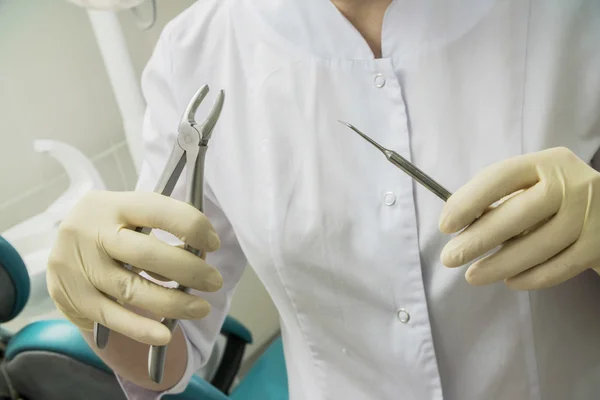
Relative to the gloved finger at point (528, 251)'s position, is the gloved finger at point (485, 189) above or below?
above

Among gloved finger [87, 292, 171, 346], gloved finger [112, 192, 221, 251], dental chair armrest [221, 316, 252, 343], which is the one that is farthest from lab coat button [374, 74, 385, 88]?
dental chair armrest [221, 316, 252, 343]

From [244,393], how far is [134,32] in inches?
33.6

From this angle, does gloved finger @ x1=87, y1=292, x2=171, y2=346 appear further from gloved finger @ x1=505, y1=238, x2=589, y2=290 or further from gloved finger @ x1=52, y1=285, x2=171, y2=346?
gloved finger @ x1=505, y1=238, x2=589, y2=290

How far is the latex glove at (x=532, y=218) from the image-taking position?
0.51 meters

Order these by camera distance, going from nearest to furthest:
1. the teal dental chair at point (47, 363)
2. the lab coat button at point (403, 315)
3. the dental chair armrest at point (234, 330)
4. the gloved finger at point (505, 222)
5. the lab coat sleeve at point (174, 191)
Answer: the gloved finger at point (505, 222), the lab coat button at point (403, 315), the lab coat sleeve at point (174, 191), the teal dental chair at point (47, 363), the dental chair armrest at point (234, 330)

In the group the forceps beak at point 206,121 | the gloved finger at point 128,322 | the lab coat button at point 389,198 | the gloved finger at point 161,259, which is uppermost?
the forceps beak at point 206,121

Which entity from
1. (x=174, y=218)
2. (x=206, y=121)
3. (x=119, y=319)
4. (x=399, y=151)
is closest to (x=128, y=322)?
(x=119, y=319)

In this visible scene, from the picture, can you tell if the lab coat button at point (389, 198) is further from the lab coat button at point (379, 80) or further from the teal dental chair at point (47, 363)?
the teal dental chair at point (47, 363)

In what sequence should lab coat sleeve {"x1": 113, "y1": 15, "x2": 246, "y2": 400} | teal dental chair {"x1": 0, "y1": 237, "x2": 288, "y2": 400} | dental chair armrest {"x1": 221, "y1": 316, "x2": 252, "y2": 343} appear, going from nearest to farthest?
lab coat sleeve {"x1": 113, "y1": 15, "x2": 246, "y2": 400} → teal dental chair {"x1": 0, "y1": 237, "x2": 288, "y2": 400} → dental chair armrest {"x1": 221, "y1": 316, "x2": 252, "y2": 343}

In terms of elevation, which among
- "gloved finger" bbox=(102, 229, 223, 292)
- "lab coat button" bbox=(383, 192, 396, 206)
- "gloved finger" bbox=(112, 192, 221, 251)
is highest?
"lab coat button" bbox=(383, 192, 396, 206)

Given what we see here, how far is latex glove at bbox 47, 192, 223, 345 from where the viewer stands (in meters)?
0.57

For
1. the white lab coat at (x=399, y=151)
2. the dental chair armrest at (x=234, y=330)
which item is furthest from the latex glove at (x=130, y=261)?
the dental chair armrest at (x=234, y=330)

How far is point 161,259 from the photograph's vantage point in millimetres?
574

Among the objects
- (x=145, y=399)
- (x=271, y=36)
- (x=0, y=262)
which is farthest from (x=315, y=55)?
(x=0, y=262)
